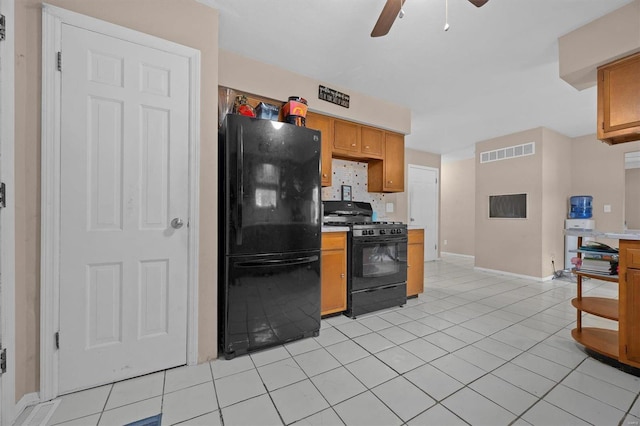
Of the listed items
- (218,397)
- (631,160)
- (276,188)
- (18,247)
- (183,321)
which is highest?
(631,160)

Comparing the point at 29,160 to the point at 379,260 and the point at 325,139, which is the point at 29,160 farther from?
the point at 379,260

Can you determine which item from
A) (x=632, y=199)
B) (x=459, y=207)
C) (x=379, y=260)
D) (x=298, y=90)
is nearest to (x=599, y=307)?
(x=379, y=260)

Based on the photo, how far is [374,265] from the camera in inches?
115

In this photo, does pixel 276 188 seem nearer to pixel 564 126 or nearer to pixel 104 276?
pixel 104 276

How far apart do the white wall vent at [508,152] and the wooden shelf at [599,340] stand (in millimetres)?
3428

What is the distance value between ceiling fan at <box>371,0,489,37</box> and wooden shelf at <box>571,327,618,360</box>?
252 centimetres

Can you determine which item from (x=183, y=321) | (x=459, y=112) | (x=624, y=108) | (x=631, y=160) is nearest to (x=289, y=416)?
(x=183, y=321)

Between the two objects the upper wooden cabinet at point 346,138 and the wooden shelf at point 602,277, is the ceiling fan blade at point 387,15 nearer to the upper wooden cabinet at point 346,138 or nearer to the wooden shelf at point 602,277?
the upper wooden cabinet at point 346,138

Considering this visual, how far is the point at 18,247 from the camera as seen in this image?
4.61ft

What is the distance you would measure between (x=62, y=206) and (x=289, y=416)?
5.79 ft

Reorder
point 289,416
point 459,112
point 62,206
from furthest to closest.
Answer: point 459,112, point 62,206, point 289,416

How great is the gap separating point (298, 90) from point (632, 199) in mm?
6080

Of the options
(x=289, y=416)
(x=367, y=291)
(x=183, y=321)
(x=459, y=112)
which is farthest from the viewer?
(x=459, y=112)

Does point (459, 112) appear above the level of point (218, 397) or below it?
above
